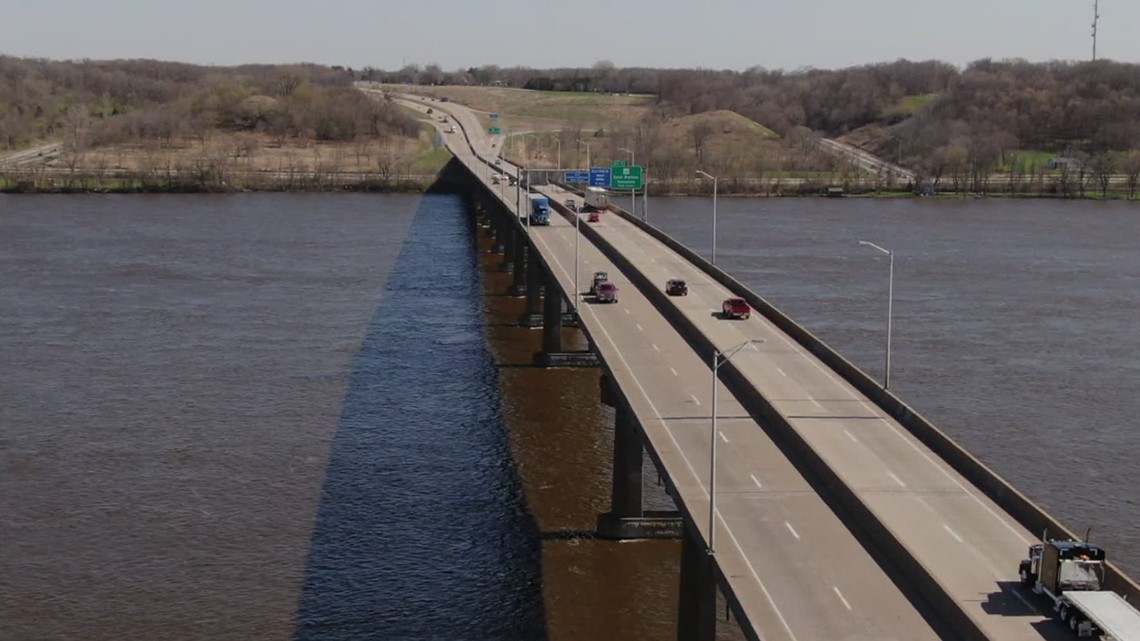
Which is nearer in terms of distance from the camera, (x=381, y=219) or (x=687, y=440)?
(x=687, y=440)

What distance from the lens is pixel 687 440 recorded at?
36.4 metres

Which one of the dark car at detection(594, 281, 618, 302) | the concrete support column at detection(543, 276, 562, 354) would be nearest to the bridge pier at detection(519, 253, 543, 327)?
the concrete support column at detection(543, 276, 562, 354)

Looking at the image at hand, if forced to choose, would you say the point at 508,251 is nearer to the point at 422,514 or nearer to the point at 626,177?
the point at 626,177

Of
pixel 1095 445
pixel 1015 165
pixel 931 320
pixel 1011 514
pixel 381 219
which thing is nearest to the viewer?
pixel 1011 514

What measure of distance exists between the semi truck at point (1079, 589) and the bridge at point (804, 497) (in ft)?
1.15

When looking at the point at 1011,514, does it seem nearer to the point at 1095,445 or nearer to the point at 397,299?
the point at 1095,445

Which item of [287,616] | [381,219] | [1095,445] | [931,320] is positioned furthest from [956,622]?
[381,219]

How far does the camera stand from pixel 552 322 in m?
68.2

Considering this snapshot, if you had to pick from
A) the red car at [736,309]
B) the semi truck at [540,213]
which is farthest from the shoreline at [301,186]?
the red car at [736,309]

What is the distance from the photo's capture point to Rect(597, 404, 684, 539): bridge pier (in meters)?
41.5

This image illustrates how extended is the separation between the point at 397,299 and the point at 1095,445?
47.2 metres

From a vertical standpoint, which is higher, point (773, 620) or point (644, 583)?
point (773, 620)

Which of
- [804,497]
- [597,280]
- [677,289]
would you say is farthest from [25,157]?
[804,497]

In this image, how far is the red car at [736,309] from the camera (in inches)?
2165
